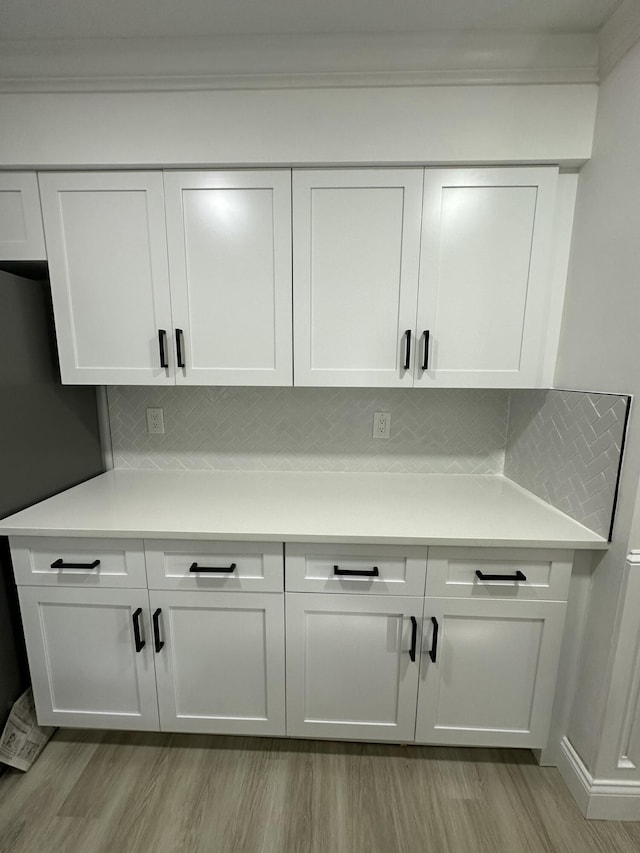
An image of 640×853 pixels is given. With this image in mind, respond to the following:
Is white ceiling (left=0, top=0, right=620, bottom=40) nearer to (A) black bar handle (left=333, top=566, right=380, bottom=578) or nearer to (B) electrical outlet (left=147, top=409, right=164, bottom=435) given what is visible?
(B) electrical outlet (left=147, top=409, right=164, bottom=435)

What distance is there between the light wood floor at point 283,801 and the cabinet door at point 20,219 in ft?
6.26

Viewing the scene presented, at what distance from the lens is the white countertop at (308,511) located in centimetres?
116

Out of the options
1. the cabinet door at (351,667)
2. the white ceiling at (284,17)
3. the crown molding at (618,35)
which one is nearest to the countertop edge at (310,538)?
the cabinet door at (351,667)

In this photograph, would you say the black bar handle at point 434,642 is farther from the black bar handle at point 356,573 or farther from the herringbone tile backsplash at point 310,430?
the herringbone tile backsplash at point 310,430

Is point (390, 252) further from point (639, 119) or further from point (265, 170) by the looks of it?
point (639, 119)

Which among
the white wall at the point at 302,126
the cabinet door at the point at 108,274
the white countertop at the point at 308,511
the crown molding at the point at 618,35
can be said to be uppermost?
the crown molding at the point at 618,35

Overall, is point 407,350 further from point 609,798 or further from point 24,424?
point 609,798

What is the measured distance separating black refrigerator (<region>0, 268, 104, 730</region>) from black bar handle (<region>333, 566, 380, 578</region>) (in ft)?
3.84

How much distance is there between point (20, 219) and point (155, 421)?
917 mm

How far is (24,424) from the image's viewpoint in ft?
4.34

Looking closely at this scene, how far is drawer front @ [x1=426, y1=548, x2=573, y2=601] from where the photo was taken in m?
1.17

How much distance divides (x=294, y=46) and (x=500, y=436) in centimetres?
171

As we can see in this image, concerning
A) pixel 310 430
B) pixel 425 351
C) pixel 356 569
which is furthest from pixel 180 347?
pixel 356 569

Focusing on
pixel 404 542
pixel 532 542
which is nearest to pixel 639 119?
pixel 532 542
